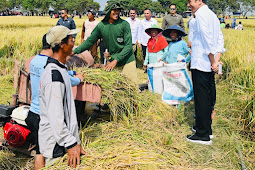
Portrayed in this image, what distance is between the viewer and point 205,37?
9.51 feet

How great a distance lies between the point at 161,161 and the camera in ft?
7.25

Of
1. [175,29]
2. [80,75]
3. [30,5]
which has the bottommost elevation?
[80,75]

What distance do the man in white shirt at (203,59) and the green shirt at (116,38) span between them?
0.97m

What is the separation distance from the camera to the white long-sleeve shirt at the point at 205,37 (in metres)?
2.89

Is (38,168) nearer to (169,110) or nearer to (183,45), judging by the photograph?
(169,110)

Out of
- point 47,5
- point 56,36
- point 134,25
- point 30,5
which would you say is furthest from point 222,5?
point 56,36

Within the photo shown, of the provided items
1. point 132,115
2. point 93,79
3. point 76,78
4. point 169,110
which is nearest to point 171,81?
point 169,110

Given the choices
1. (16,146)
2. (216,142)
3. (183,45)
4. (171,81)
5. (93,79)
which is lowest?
(216,142)

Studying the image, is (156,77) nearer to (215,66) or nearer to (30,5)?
(215,66)

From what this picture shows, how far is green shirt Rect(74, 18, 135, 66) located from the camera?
12.0 feet

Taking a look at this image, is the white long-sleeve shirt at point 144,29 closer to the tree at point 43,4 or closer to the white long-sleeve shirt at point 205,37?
the white long-sleeve shirt at point 205,37

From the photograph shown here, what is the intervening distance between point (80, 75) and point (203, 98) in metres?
1.49

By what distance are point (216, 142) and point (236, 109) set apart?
0.83m

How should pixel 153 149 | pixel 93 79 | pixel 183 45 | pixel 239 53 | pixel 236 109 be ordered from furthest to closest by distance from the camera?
pixel 239 53, pixel 183 45, pixel 236 109, pixel 93 79, pixel 153 149
